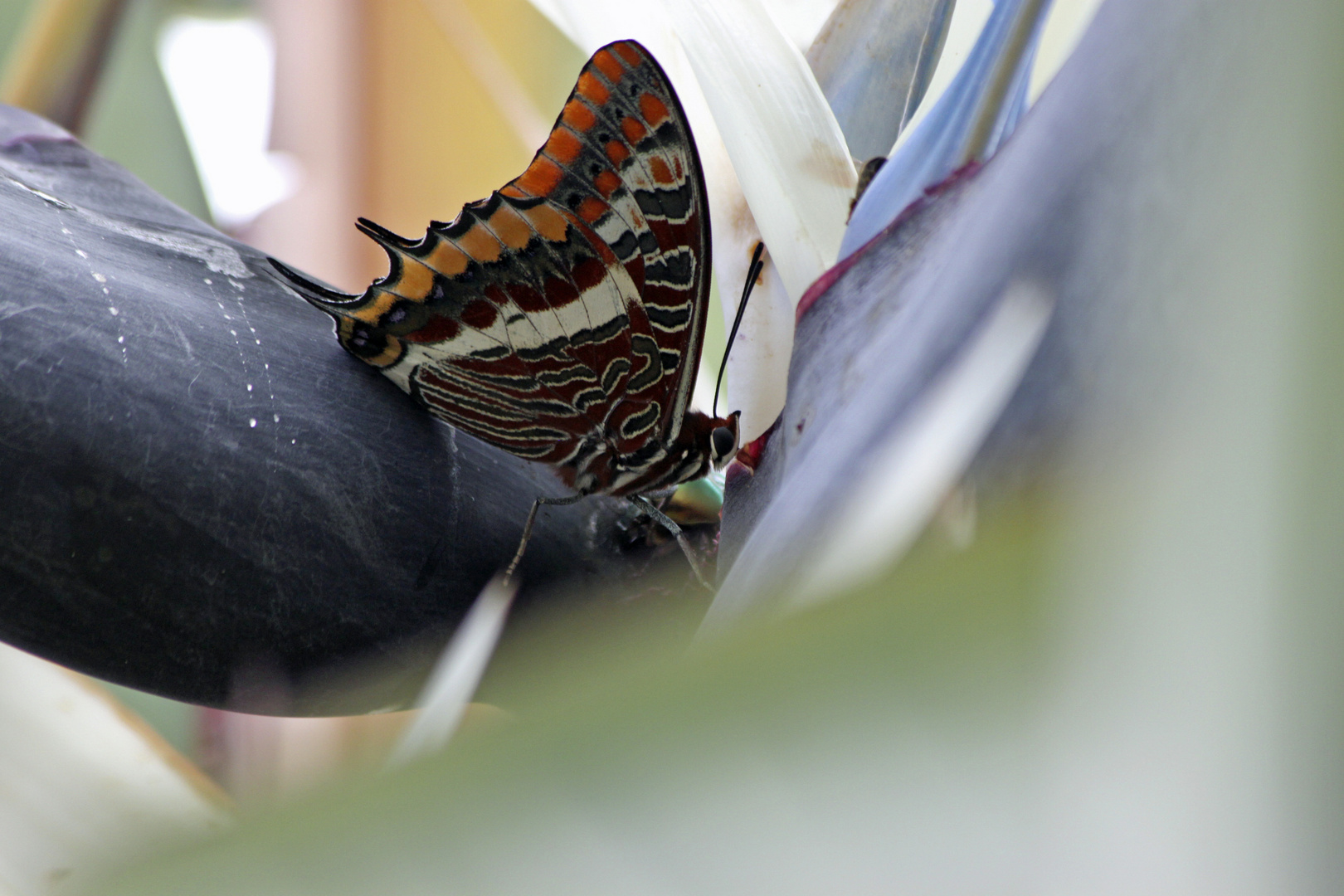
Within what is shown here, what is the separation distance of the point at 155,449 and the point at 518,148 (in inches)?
16.8

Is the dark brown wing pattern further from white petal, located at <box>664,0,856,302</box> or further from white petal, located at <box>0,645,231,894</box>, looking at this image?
white petal, located at <box>0,645,231,894</box>

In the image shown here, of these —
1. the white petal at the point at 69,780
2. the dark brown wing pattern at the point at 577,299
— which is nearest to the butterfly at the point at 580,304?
the dark brown wing pattern at the point at 577,299

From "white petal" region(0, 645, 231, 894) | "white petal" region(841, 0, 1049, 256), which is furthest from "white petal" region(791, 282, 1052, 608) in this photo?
"white petal" region(0, 645, 231, 894)

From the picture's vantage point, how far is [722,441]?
22 cm

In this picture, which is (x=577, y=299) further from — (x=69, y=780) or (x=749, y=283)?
(x=69, y=780)

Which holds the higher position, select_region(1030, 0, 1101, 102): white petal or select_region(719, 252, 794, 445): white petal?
select_region(1030, 0, 1101, 102): white petal

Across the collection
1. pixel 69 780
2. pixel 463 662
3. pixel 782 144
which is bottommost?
pixel 69 780

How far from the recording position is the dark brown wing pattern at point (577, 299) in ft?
0.62

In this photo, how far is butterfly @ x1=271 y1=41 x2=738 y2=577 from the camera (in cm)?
19

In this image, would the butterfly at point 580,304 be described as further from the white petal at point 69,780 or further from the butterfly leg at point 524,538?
the white petal at point 69,780

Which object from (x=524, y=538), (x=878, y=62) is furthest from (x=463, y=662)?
(x=878, y=62)

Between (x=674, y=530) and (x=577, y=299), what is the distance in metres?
0.05

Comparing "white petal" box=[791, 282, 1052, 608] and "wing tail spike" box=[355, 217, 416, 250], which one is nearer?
"white petal" box=[791, 282, 1052, 608]

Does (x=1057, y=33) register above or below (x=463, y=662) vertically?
above
